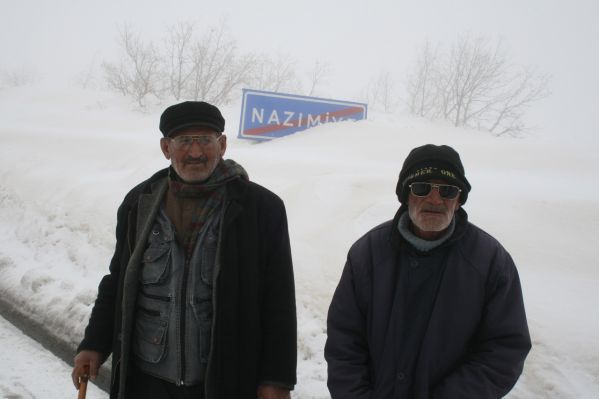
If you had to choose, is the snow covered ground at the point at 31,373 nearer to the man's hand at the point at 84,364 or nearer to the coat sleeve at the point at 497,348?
the man's hand at the point at 84,364

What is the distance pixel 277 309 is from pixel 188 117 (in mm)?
966

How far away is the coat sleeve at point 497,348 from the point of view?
142cm

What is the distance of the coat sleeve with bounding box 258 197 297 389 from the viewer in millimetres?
1703

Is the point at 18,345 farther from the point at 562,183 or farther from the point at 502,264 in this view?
the point at 562,183

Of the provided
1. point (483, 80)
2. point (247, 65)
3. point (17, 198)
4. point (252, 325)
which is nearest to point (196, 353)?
point (252, 325)

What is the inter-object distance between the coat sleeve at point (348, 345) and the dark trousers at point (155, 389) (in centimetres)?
61

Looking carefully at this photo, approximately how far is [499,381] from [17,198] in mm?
7334

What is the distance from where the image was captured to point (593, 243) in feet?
11.9

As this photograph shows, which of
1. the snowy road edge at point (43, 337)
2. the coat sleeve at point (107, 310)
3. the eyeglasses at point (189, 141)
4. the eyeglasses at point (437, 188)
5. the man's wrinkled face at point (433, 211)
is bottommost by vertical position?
the snowy road edge at point (43, 337)

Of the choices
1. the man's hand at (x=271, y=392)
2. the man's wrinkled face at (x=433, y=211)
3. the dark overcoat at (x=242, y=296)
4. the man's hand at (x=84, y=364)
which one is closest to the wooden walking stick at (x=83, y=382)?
the man's hand at (x=84, y=364)

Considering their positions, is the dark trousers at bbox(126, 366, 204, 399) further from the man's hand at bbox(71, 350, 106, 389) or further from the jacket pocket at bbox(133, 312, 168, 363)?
the man's hand at bbox(71, 350, 106, 389)

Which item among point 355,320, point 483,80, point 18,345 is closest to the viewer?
point 355,320

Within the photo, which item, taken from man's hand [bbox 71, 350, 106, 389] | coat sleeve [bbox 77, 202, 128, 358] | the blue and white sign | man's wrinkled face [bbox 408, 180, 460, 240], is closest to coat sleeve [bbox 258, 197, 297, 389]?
man's wrinkled face [bbox 408, 180, 460, 240]

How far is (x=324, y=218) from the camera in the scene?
4594 millimetres
